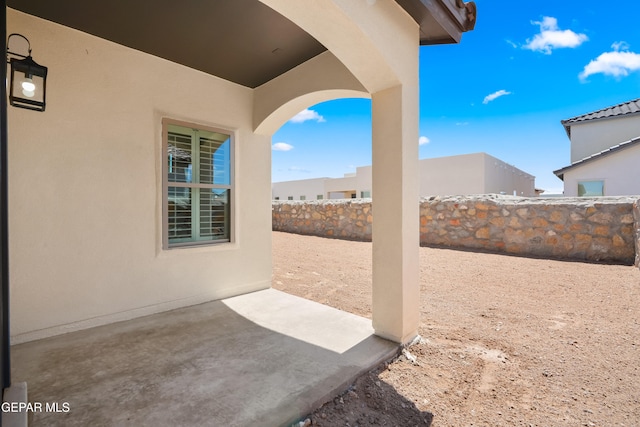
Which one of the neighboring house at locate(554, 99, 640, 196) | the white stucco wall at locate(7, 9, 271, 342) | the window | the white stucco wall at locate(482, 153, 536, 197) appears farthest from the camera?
the white stucco wall at locate(482, 153, 536, 197)

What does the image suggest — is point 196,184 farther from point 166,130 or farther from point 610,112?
point 610,112

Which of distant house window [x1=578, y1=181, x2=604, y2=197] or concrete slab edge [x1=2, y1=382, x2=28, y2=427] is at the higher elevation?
distant house window [x1=578, y1=181, x2=604, y2=197]

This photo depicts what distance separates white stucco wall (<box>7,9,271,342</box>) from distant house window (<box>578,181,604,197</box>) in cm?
1317

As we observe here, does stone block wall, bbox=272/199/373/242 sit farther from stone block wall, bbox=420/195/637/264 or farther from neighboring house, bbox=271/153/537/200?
neighboring house, bbox=271/153/537/200

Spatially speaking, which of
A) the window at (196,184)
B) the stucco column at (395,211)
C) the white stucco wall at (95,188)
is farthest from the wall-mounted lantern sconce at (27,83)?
the stucco column at (395,211)

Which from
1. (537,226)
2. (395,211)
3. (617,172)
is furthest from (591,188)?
(395,211)

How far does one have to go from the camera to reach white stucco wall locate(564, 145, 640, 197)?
364 inches

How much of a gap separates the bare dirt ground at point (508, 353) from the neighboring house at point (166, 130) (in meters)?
0.53

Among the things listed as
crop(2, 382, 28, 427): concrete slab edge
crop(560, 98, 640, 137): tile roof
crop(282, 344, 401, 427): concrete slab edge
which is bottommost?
crop(282, 344, 401, 427): concrete slab edge

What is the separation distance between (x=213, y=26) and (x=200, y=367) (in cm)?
305

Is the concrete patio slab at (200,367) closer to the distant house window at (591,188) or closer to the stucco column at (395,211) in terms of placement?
the stucco column at (395,211)

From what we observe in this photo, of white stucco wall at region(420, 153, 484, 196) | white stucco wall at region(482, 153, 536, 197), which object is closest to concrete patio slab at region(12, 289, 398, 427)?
white stucco wall at region(420, 153, 484, 196)

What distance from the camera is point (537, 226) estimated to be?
19.0 ft

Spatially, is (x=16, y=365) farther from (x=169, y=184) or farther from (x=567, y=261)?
(x=567, y=261)
